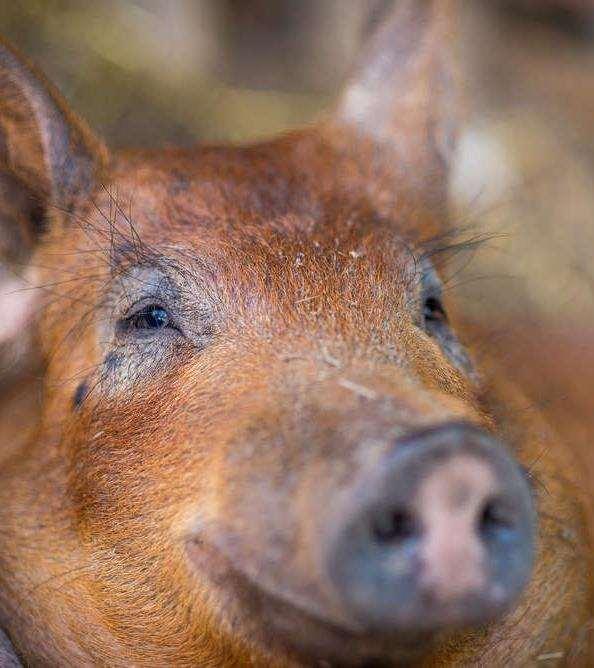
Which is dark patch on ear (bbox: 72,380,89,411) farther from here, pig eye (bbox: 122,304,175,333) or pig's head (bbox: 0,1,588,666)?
pig eye (bbox: 122,304,175,333)

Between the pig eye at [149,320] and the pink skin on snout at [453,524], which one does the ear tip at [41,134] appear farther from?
the pink skin on snout at [453,524]

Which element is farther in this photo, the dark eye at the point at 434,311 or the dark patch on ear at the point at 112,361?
the dark eye at the point at 434,311

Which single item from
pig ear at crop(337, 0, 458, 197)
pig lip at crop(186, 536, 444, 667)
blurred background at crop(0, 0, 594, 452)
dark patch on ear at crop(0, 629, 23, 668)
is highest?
blurred background at crop(0, 0, 594, 452)

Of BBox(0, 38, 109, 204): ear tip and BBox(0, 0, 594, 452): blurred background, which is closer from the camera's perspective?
BBox(0, 38, 109, 204): ear tip

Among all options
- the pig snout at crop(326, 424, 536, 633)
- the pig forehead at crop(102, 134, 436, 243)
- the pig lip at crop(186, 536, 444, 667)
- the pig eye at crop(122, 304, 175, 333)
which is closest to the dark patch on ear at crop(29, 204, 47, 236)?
the pig forehead at crop(102, 134, 436, 243)

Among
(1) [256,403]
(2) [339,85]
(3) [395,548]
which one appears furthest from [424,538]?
(2) [339,85]

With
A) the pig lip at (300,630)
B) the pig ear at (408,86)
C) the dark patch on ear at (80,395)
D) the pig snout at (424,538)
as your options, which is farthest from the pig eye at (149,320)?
the pig ear at (408,86)

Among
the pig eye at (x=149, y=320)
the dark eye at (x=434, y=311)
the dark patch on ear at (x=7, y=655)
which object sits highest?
the dark eye at (x=434, y=311)
